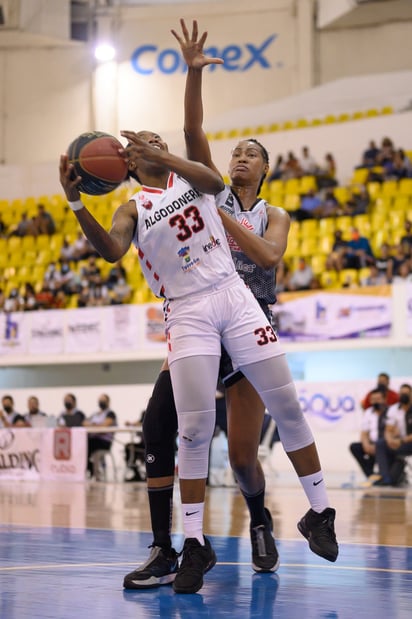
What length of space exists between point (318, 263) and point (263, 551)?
14.7 m

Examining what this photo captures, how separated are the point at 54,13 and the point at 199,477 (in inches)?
957

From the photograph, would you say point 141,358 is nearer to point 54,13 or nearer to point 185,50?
point 54,13

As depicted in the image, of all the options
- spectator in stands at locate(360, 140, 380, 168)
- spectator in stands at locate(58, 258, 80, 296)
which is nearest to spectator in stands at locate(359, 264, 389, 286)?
spectator in stands at locate(360, 140, 380, 168)

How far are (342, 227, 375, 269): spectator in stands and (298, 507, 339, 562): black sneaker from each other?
44.9ft

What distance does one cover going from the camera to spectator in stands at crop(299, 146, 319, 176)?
21.6 m

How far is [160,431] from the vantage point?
15.5ft

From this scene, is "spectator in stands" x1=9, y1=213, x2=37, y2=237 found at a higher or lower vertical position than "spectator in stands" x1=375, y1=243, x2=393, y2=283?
higher

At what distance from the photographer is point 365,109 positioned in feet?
75.9

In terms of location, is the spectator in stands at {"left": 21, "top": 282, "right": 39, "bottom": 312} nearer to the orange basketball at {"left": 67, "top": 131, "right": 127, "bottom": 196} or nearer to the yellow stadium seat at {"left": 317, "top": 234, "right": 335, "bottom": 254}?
the yellow stadium seat at {"left": 317, "top": 234, "right": 335, "bottom": 254}

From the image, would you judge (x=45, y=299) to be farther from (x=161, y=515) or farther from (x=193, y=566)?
(x=193, y=566)

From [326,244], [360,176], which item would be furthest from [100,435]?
[360,176]

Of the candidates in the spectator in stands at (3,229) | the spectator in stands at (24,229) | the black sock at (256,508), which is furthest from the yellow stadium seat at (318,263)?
the black sock at (256,508)

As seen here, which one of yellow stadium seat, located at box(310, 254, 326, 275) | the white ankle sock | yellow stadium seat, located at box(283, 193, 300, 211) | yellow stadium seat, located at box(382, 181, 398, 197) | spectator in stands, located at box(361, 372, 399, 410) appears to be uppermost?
yellow stadium seat, located at box(382, 181, 398, 197)

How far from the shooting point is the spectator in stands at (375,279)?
1733 centimetres
